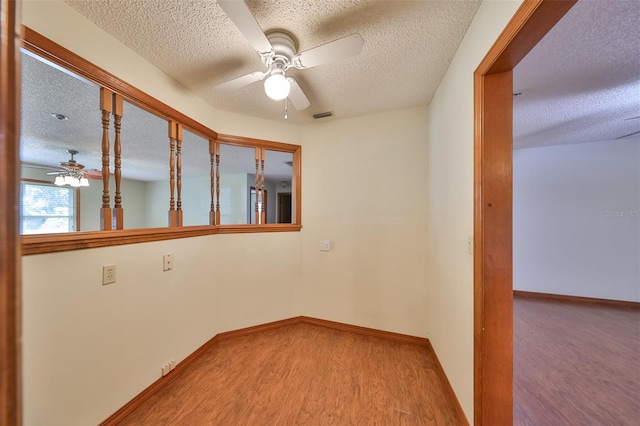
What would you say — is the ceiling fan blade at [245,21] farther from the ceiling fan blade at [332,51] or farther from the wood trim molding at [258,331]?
the wood trim molding at [258,331]

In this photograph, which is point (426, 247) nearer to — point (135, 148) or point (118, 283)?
point (118, 283)

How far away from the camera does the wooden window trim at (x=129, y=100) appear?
112cm

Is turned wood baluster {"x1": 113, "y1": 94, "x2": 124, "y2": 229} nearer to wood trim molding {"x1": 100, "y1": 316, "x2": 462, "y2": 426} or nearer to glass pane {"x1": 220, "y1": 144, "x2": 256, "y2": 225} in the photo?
wood trim molding {"x1": 100, "y1": 316, "x2": 462, "y2": 426}

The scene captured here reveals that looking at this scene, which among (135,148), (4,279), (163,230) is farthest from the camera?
(135,148)

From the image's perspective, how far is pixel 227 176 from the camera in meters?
6.41

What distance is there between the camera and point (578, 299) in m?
3.44

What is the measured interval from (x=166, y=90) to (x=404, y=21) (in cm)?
178

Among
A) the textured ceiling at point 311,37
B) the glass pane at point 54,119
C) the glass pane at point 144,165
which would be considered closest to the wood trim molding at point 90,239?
the glass pane at point 54,119

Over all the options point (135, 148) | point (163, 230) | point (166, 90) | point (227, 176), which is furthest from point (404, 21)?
point (227, 176)

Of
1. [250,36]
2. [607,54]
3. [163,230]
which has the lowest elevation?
[163,230]

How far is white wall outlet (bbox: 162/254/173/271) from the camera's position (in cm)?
178

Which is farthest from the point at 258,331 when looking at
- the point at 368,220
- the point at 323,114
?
the point at 323,114

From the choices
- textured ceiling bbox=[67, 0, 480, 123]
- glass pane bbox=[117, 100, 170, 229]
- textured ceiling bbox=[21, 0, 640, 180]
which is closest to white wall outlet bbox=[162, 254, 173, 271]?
glass pane bbox=[117, 100, 170, 229]

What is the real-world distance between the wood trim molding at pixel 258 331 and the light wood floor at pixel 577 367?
0.46 metres
